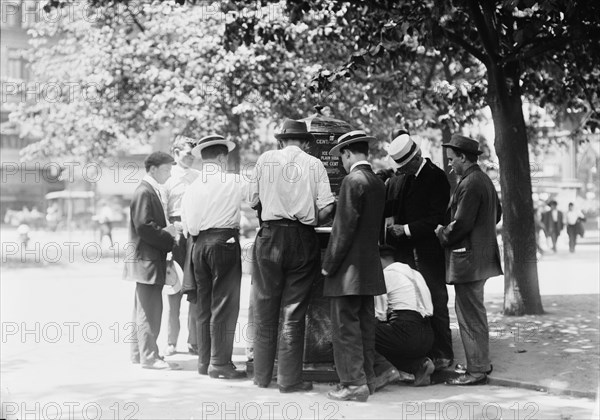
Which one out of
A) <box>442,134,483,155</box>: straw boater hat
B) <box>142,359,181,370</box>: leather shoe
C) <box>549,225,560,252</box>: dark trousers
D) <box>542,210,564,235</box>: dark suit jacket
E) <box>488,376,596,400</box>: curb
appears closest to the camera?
<box>488,376,596,400</box>: curb

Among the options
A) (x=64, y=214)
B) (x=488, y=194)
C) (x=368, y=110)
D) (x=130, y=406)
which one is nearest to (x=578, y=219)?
(x=368, y=110)

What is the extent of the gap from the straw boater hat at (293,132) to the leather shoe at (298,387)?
2156 millimetres

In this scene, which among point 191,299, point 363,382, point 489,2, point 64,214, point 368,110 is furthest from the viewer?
point 64,214

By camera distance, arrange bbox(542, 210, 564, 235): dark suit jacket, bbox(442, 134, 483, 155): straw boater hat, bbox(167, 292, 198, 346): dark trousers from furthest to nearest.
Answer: bbox(542, 210, 564, 235): dark suit jacket, bbox(167, 292, 198, 346): dark trousers, bbox(442, 134, 483, 155): straw boater hat

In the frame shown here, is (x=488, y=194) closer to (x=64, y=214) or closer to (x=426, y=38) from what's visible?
(x=426, y=38)

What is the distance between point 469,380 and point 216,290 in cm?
246

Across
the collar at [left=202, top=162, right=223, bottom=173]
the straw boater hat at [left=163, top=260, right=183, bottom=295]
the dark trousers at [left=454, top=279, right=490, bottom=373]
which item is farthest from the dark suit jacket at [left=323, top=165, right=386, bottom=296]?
the straw boater hat at [left=163, top=260, right=183, bottom=295]

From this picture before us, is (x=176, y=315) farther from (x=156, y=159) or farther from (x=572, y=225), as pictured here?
(x=572, y=225)

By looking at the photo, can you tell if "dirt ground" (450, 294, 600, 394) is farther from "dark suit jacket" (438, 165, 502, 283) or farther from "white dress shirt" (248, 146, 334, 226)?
"white dress shirt" (248, 146, 334, 226)

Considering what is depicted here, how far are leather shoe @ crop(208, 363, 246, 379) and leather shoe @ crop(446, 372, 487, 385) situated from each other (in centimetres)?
191

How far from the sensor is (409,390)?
7.48m

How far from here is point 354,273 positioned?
709 centimetres

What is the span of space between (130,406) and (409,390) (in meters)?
2.41

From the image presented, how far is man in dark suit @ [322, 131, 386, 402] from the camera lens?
278 inches
